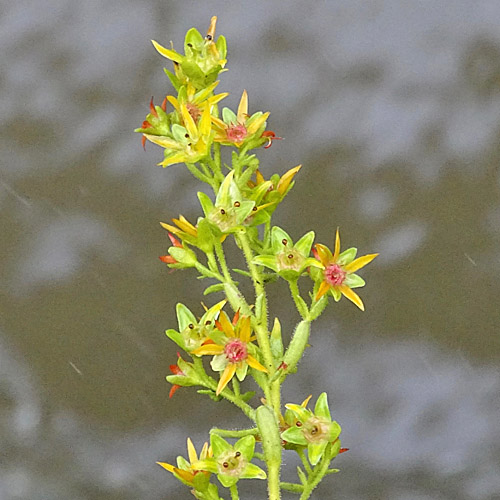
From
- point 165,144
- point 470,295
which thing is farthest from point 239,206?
point 470,295

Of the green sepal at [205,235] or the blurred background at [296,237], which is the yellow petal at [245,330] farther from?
the blurred background at [296,237]

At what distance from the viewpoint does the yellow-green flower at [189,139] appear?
23.6 inches

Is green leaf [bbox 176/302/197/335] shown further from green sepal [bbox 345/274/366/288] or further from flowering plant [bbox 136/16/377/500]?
green sepal [bbox 345/274/366/288]

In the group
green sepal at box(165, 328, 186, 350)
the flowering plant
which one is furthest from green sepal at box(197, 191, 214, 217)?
green sepal at box(165, 328, 186, 350)

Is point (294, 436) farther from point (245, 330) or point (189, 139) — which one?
point (189, 139)

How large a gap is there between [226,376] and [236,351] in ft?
0.07

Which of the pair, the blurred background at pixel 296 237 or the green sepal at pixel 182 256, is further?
the blurred background at pixel 296 237

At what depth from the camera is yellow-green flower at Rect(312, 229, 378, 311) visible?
1.93 ft

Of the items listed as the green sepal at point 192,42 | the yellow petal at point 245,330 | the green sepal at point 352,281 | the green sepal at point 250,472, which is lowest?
the green sepal at point 250,472

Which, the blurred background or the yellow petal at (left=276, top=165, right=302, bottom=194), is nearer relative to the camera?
the yellow petal at (left=276, top=165, right=302, bottom=194)

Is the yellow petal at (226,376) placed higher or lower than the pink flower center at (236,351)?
lower

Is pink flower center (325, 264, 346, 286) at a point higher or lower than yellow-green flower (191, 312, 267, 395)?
higher

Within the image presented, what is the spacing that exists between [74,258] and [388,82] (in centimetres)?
45

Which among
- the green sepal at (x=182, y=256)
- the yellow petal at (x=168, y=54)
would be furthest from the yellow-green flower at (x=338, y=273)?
the yellow petal at (x=168, y=54)
